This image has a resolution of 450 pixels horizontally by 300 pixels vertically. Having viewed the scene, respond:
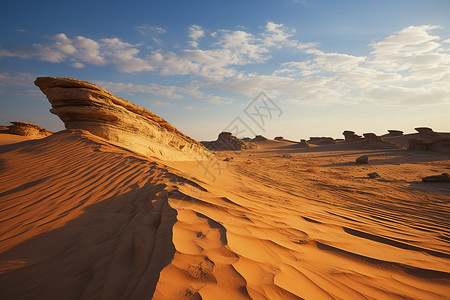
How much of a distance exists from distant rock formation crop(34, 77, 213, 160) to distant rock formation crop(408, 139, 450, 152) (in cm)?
1733

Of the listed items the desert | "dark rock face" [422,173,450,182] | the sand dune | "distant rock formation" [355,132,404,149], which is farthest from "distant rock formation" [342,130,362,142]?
the sand dune

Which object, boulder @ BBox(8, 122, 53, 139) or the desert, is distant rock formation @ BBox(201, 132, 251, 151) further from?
the desert

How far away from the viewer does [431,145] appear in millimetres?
13914

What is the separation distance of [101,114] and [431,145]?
1998 cm

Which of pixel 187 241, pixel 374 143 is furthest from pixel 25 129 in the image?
pixel 374 143

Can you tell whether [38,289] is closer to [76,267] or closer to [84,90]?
[76,267]

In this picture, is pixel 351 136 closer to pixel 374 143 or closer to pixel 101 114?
pixel 374 143

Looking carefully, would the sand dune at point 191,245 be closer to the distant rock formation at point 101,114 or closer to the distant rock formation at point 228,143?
the distant rock formation at point 101,114

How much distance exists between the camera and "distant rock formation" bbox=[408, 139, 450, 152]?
13.0 m

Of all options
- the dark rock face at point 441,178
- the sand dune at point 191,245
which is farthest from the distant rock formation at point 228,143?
the sand dune at point 191,245

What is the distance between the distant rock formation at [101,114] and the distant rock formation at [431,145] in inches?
682

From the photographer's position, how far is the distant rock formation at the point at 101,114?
6.79 m

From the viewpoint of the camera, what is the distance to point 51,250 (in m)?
1.92

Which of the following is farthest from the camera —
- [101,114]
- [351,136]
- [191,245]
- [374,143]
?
[351,136]
